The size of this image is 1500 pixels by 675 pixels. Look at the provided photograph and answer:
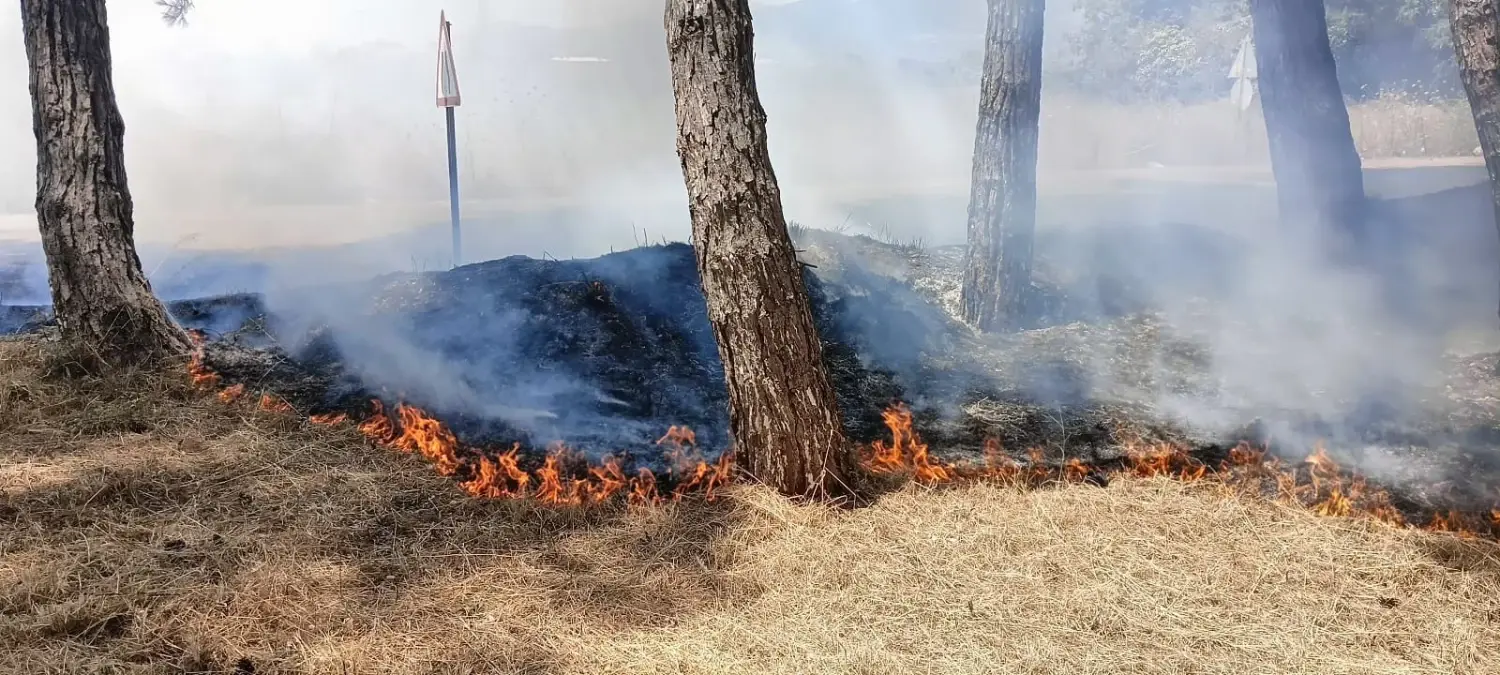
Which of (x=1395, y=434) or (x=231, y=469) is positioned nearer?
(x=231, y=469)

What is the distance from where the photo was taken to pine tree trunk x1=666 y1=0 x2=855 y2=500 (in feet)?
15.7

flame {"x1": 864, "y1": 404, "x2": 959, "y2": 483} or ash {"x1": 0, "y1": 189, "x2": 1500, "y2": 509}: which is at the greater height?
ash {"x1": 0, "y1": 189, "x2": 1500, "y2": 509}

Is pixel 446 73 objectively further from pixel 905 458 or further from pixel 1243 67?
pixel 1243 67

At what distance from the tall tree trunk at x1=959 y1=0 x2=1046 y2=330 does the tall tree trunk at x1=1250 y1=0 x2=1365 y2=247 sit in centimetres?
282

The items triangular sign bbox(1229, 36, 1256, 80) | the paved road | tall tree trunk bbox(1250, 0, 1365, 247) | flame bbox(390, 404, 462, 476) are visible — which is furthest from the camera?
triangular sign bbox(1229, 36, 1256, 80)

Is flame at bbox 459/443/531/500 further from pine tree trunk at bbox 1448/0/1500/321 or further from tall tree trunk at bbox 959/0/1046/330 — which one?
pine tree trunk at bbox 1448/0/1500/321

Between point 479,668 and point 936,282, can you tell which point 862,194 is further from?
point 479,668

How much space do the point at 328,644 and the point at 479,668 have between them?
2.04ft

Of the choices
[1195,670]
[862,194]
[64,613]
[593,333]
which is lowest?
[1195,670]

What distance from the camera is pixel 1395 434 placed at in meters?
6.01

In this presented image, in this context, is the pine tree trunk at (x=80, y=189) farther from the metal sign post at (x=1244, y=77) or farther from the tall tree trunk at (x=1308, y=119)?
the metal sign post at (x=1244, y=77)

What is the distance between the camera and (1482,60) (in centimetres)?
628

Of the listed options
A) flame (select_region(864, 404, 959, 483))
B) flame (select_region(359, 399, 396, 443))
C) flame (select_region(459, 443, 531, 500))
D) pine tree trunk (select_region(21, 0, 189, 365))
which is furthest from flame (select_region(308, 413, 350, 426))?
flame (select_region(864, 404, 959, 483))

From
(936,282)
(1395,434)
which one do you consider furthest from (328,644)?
(936,282)
